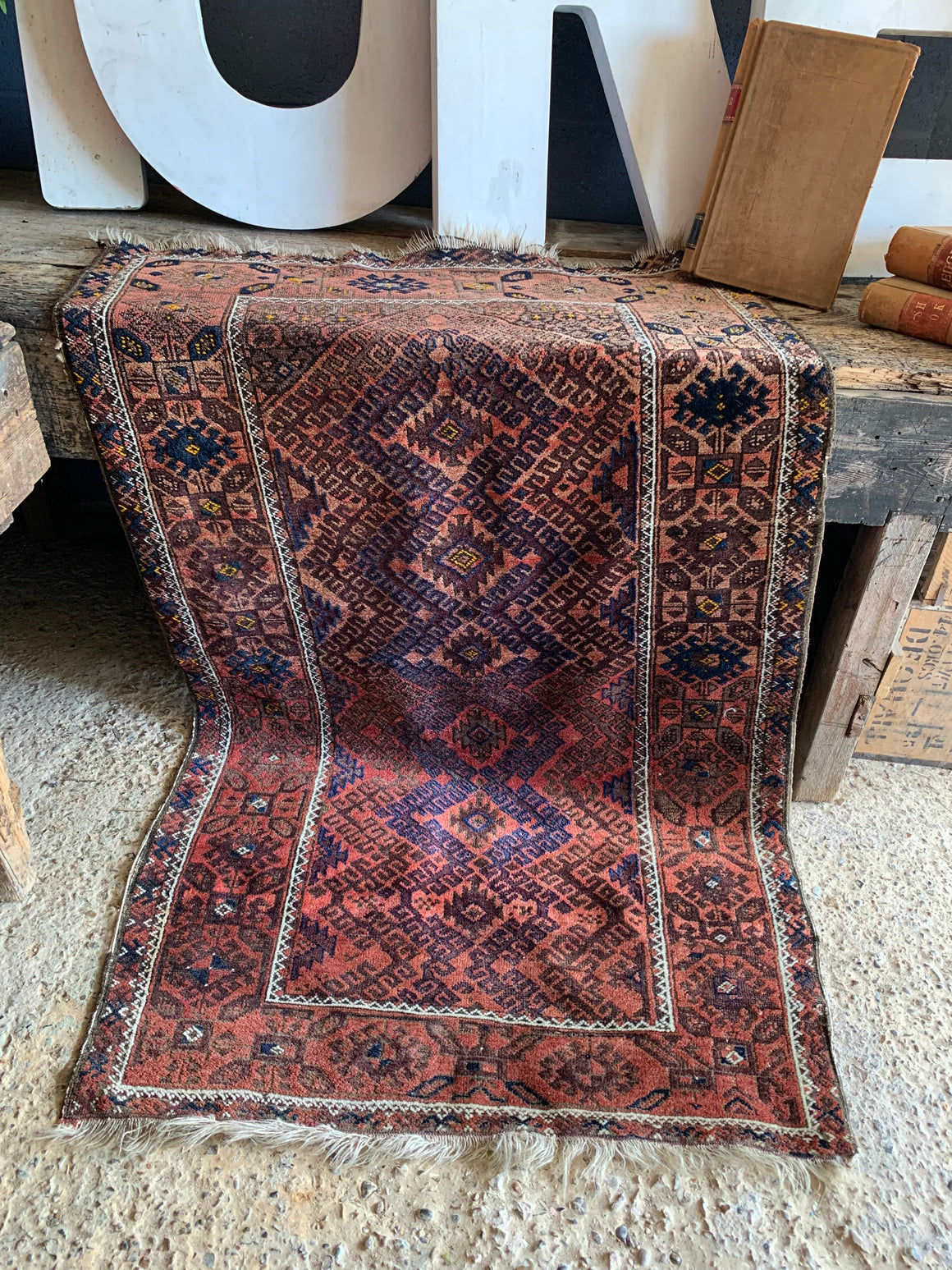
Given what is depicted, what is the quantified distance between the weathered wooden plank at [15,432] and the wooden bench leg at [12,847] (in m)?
0.45

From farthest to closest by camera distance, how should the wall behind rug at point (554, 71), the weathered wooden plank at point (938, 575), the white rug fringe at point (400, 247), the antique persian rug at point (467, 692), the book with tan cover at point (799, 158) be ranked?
the wall behind rug at point (554, 71)
the white rug fringe at point (400, 247)
the weathered wooden plank at point (938, 575)
the book with tan cover at point (799, 158)
the antique persian rug at point (467, 692)

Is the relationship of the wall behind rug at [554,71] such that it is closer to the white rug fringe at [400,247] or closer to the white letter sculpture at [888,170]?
the white letter sculpture at [888,170]

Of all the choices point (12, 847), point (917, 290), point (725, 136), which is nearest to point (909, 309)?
point (917, 290)

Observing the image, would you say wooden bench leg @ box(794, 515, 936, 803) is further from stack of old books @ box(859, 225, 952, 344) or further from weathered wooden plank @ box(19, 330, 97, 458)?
weathered wooden plank @ box(19, 330, 97, 458)

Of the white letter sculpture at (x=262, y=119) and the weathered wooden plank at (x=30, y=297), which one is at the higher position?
the white letter sculpture at (x=262, y=119)

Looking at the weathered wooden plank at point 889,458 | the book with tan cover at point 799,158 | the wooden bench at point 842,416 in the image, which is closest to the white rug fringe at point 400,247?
the wooden bench at point 842,416

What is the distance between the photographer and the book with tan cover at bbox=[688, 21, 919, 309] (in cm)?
147

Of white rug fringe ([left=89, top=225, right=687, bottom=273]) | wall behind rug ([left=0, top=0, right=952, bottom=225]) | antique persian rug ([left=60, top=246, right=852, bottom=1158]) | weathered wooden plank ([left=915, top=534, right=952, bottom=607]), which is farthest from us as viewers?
wall behind rug ([left=0, top=0, right=952, bottom=225])

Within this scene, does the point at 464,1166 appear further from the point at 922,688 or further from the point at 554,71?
the point at 554,71

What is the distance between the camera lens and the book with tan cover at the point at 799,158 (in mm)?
1472

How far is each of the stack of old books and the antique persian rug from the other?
23 cm

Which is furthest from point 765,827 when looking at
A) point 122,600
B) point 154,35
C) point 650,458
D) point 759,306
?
point 154,35

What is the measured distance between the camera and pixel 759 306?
164 centimetres

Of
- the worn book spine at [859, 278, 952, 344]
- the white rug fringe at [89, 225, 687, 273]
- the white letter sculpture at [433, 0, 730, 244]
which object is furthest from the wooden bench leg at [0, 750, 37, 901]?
the worn book spine at [859, 278, 952, 344]
